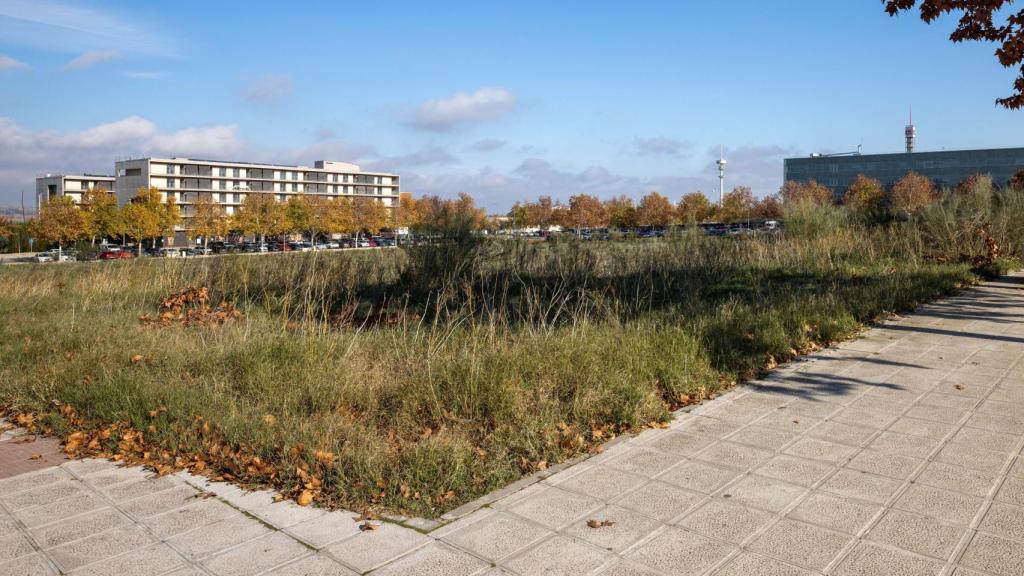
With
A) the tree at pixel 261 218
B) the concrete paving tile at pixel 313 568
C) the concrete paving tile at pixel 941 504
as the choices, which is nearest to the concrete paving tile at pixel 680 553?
the concrete paving tile at pixel 941 504

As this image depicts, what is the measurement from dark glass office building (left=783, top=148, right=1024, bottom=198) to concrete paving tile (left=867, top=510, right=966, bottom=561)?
96.5 m

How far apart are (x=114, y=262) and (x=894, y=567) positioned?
17278 millimetres

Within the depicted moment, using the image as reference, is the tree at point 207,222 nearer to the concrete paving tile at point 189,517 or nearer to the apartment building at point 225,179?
the apartment building at point 225,179

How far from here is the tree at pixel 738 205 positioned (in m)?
76.3

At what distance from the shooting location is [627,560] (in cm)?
310

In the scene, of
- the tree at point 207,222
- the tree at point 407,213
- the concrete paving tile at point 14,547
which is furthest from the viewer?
the tree at point 407,213

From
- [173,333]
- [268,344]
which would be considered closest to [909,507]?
[268,344]

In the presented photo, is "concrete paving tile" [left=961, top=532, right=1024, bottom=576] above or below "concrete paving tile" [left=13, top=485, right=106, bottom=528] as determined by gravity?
above

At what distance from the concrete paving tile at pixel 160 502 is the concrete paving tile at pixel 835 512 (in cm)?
320

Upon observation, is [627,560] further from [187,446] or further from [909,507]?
[187,446]

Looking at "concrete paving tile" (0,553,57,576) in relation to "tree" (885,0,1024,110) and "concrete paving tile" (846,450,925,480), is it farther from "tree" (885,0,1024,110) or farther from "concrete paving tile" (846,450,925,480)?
"tree" (885,0,1024,110)

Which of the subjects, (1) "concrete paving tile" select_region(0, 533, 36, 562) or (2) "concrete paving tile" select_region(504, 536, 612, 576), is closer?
(2) "concrete paving tile" select_region(504, 536, 612, 576)

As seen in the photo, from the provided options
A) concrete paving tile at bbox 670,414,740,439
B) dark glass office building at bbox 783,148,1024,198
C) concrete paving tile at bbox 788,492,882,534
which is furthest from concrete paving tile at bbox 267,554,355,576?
dark glass office building at bbox 783,148,1024,198

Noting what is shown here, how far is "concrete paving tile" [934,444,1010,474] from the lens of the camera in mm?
4141
